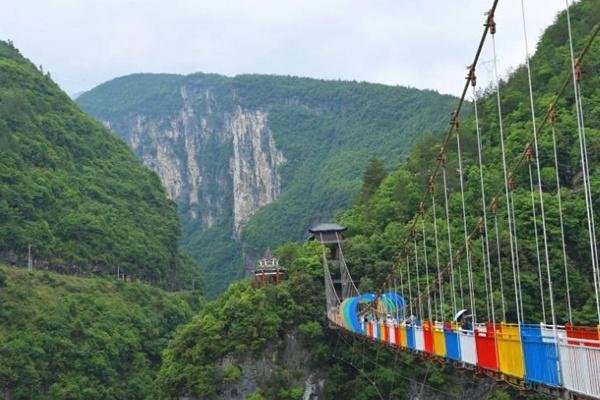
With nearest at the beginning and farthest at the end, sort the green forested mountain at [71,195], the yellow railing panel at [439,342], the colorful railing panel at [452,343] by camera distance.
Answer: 1. the colorful railing panel at [452,343]
2. the yellow railing panel at [439,342]
3. the green forested mountain at [71,195]

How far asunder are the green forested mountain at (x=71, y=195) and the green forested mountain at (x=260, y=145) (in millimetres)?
34434

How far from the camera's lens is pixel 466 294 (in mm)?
30547

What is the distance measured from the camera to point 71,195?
69062mm

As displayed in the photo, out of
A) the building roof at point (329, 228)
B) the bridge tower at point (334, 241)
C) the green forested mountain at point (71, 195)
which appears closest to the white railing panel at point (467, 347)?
the bridge tower at point (334, 241)

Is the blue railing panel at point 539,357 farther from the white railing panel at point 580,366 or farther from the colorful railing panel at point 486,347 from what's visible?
the colorful railing panel at point 486,347

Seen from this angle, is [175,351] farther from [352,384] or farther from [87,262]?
[87,262]

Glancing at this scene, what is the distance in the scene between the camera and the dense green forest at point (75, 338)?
143 ft

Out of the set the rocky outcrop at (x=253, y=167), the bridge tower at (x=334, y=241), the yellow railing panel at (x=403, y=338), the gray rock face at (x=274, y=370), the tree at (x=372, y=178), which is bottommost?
the gray rock face at (x=274, y=370)

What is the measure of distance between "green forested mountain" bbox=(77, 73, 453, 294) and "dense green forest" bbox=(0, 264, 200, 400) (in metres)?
56.9

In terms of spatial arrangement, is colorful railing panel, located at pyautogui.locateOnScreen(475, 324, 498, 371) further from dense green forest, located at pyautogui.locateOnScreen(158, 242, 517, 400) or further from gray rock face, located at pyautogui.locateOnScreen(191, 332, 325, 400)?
gray rock face, located at pyautogui.locateOnScreen(191, 332, 325, 400)

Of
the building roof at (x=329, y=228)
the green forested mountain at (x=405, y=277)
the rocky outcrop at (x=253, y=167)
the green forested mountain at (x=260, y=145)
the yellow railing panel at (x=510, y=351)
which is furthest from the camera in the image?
the rocky outcrop at (x=253, y=167)

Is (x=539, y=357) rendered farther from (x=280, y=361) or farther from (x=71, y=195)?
(x=71, y=195)

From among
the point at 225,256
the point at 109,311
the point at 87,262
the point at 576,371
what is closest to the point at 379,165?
the point at 109,311

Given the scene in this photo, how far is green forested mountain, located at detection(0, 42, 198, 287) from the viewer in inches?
2383
